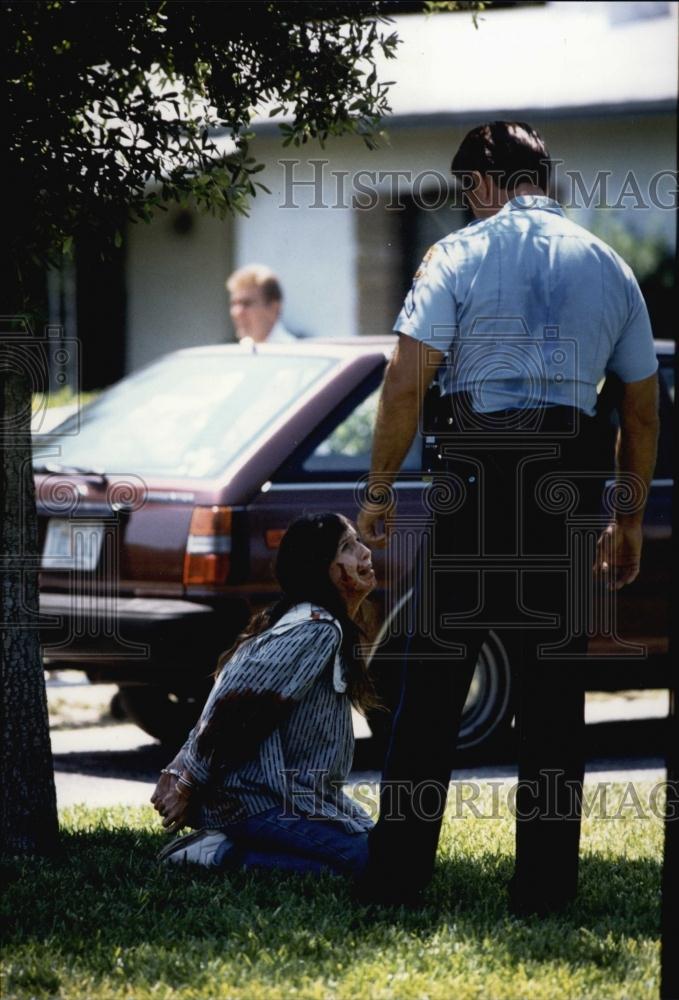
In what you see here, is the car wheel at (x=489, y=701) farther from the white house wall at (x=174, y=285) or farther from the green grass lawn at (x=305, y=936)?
the white house wall at (x=174, y=285)

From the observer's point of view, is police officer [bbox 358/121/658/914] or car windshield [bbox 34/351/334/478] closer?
police officer [bbox 358/121/658/914]

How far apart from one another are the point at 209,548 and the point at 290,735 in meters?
1.93

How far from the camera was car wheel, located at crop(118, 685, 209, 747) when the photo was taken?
712 cm

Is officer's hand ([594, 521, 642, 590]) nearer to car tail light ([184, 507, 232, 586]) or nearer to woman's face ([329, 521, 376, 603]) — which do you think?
woman's face ([329, 521, 376, 603])

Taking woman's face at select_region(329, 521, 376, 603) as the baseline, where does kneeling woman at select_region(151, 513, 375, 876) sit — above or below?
below

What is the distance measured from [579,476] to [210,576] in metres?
2.57

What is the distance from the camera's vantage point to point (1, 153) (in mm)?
4621

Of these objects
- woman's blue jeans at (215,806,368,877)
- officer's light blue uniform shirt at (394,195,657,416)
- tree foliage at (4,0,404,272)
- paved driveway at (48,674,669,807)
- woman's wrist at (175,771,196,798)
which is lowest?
paved driveway at (48,674,669,807)

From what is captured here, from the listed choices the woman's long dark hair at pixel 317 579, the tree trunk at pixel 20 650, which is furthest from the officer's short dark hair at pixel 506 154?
the tree trunk at pixel 20 650

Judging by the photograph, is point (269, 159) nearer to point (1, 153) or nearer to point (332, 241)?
point (332, 241)

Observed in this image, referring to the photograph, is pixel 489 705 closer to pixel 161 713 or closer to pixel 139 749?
pixel 161 713

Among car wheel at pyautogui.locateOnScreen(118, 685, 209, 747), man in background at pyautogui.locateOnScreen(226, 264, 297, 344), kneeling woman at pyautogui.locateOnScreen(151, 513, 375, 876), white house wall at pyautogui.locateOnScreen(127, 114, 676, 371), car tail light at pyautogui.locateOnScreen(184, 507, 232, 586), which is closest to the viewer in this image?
kneeling woman at pyautogui.locateOnScreen(151, 513, 375, 876)

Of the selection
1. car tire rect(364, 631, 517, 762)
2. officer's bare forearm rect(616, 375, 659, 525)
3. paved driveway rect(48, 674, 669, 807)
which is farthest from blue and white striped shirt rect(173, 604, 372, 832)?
car tire rect(364, 631, 517, 762)

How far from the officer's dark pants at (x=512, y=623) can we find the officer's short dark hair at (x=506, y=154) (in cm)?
64
